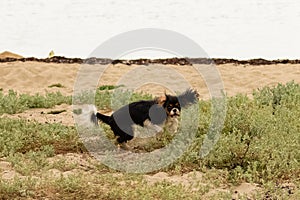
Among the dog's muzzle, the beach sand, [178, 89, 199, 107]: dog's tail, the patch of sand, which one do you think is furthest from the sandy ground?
the dog's muzzle

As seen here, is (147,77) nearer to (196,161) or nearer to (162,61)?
(162,61)

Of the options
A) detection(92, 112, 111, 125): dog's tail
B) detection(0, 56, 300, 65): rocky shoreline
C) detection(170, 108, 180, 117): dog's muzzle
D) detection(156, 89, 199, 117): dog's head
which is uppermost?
detection(0, 56, 300, 65): rocky shoreline

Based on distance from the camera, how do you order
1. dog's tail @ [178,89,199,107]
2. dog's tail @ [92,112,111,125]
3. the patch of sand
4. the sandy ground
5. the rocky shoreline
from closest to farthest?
1. dog's tail @ [92,112,111,125]
2. dog's tail @ [178,89,199,107]
3. the sandy ground
4. the rocky shoreline
5. the patch of sand

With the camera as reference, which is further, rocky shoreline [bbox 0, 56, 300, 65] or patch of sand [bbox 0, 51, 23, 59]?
patch of sand [bbox 0, 51, 23, 59]

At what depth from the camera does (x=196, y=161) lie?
6.68m

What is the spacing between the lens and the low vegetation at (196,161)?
226 inches

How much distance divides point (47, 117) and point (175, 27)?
5.67 metres

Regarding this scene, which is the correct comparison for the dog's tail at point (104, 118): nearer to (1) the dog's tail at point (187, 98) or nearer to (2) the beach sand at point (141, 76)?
(1) the dog's tail at point (187, 98)

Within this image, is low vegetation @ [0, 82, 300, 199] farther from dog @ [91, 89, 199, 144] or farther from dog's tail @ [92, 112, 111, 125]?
dog's tail @ [92, 112, 111, 125]

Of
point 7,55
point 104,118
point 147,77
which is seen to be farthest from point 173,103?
point 7,55

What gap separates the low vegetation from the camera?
573cm

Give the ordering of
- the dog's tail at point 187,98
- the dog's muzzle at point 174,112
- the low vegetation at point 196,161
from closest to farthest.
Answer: the low vegetation at point 196,161 < the dog's muzzle at point 174,112 < the dog's tail at point 187,98

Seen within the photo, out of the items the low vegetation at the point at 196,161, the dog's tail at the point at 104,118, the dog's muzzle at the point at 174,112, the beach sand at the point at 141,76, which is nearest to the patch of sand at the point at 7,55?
the beach sand at the point at 141,76

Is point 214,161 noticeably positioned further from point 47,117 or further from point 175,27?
point 175,27
